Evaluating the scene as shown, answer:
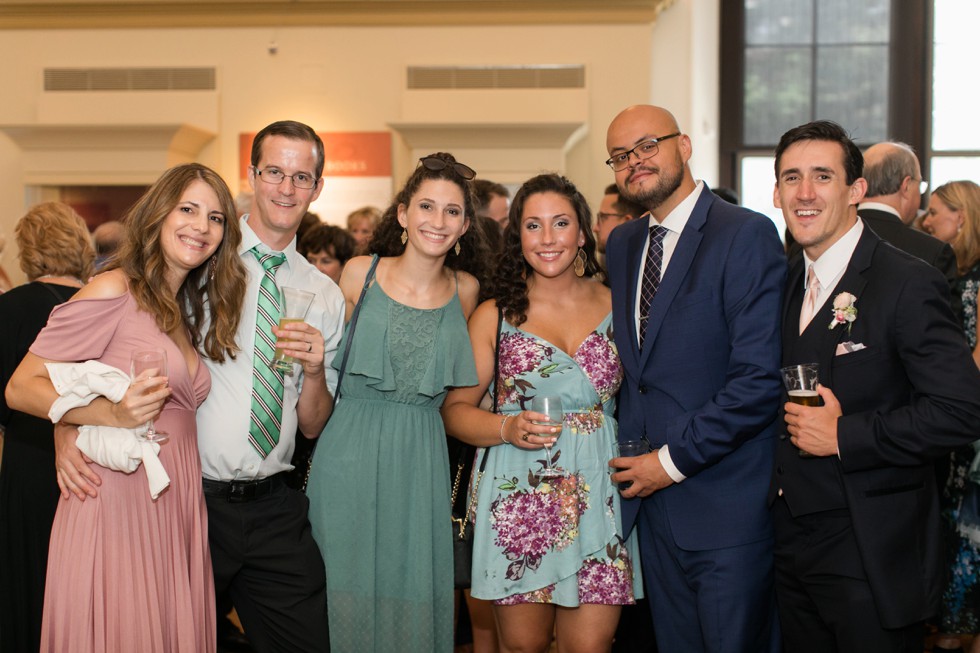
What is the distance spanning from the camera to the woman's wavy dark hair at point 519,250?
2.98 meters

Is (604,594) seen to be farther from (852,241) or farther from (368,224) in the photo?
(368,224)

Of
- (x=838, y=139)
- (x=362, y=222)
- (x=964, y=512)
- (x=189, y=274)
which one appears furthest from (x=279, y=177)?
(x=362, y=222)

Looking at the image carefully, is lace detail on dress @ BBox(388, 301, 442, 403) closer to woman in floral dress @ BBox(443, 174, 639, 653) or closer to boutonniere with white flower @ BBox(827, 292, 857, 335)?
woman in floral dress @ BBox(443, 174, 639, 653)

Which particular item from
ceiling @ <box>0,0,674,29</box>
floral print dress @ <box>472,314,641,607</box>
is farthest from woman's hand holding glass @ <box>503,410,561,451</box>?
ceiling @ <box>0,0,674,29</box>

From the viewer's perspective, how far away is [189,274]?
276 cm

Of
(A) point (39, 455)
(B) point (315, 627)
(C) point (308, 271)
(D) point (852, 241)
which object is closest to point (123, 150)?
(A) point (39, 455)

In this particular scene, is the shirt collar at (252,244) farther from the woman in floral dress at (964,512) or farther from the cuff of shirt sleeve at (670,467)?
the woman in floral dress at (964,512)

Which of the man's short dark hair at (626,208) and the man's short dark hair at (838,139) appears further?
the man's short dark hair at (626,208)

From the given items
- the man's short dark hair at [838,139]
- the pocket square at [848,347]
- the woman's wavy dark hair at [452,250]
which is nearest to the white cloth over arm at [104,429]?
the woman's wavy dark hair at [452,250]

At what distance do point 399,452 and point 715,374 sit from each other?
1.01m

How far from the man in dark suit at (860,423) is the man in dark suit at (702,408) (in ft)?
0.40

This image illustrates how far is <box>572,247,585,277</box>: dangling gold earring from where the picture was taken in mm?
3055

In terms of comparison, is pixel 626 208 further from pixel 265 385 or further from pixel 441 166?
pixel 265 385

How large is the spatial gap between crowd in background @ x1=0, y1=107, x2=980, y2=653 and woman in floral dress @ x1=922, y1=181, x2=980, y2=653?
1.57 m
